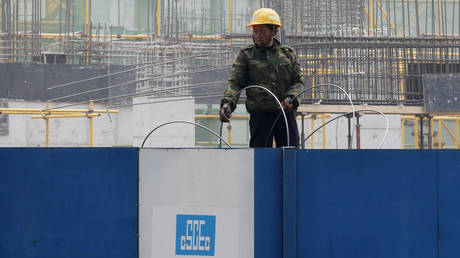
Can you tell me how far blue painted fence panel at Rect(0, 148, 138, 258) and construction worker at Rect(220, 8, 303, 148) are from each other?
4.75 feet

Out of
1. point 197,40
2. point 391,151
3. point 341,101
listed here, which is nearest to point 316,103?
point 341,101

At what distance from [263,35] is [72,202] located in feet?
6.76

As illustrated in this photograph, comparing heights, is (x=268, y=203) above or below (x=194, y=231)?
above

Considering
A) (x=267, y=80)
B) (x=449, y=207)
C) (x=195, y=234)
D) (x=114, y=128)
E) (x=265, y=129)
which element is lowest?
(x=195, y=234)

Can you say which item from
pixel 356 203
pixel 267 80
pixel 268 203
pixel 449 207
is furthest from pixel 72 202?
pixel 449 207

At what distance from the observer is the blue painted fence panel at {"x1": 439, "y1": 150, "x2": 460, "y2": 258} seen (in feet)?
15.0

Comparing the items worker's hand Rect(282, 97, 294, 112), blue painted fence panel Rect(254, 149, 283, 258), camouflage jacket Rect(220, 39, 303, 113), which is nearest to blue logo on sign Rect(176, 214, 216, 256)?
blue painted fence panel Rect(254, 149, 283, 258)

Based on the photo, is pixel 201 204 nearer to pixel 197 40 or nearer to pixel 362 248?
pixel 362 248

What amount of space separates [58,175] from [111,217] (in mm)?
418

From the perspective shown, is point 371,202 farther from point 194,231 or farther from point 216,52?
point 216,52

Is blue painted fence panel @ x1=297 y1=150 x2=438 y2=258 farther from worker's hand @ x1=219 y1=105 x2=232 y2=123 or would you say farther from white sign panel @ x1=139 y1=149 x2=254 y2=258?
worker's hand @ x1=219 y1=105 x2=232 y2=123

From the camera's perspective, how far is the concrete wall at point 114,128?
1376 cm

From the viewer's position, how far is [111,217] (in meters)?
4.70

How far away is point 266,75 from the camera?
235 inches
